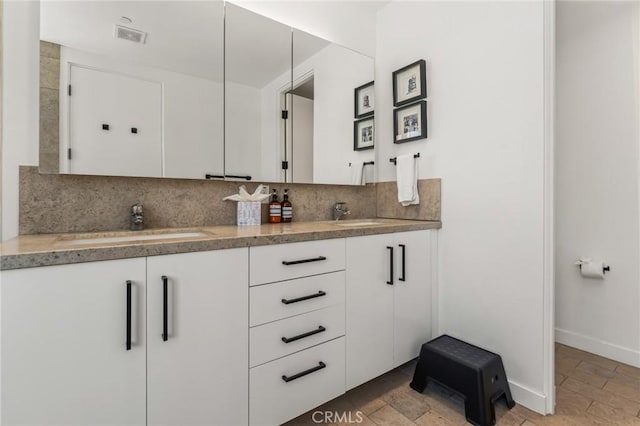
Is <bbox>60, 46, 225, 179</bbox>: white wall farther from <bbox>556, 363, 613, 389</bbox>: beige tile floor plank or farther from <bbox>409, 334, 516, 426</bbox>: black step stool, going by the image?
<bbox>556, 363, 613, 389</bbox>: beige tile floor plank

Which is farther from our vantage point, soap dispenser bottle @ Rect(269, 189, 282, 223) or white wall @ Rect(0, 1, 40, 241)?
soap dispenser bottle @ Rect(269, 189, 282, 223)

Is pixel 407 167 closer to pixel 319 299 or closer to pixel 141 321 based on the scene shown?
pixel 319 299

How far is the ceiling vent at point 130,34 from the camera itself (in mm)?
1440

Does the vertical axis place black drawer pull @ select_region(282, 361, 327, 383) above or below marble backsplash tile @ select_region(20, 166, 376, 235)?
below

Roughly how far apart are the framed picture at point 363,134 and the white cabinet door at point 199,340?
1.42 m

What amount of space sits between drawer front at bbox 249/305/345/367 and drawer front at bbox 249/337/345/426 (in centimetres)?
3

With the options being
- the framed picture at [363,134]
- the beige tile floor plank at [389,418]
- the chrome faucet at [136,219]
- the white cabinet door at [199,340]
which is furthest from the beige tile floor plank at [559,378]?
the chrome faucet at [136,219]

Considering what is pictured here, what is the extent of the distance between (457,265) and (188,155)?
5.47ft

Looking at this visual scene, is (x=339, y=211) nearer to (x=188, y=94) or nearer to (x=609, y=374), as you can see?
(x=188, y=94)

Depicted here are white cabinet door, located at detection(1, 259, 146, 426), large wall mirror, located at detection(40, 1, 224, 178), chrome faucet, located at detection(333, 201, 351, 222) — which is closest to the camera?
white cabinet door, located at detection(1, 259, 146, 426)

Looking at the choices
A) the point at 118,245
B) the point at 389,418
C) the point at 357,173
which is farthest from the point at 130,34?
the point at 389,418

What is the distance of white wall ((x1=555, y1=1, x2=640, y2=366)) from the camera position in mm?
1888

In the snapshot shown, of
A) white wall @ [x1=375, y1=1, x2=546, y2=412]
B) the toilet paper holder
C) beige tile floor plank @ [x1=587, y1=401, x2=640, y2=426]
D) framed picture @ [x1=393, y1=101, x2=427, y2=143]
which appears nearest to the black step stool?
white wall @ [x1=375, y1=1, x2=546, y2=412]

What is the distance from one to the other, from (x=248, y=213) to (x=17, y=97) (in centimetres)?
107
